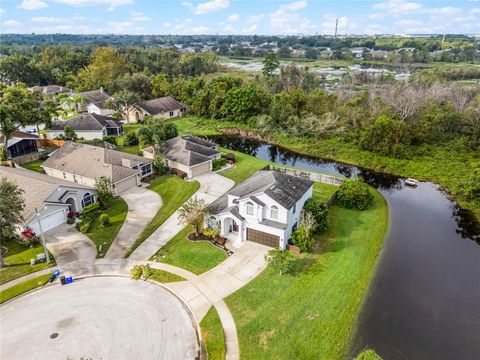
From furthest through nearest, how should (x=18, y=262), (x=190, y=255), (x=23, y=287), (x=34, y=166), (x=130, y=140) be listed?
(x=130, y=140), (x=34, y=166), (x=190, y=255), (x=18, y=262), (x=23, y=287)

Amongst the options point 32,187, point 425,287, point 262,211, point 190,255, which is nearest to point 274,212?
point 262,211

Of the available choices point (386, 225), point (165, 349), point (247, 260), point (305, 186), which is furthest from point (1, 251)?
point (386, 225)

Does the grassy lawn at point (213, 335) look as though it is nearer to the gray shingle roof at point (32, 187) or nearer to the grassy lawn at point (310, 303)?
the grassy lawn at point (310, 303)

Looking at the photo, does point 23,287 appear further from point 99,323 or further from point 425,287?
point 425,287

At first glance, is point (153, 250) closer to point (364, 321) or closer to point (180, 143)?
point (364, 321)

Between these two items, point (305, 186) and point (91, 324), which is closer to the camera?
point (91, 324)

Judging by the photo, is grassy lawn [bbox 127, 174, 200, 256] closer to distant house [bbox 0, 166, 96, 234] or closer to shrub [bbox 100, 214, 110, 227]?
shrub [bbox 100, 214, 110, 227]
